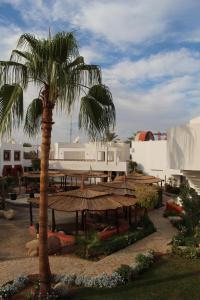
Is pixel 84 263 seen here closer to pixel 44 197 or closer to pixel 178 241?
pixel 178 241

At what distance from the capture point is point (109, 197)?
2020cm

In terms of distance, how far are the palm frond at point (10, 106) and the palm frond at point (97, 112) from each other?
6.46ft

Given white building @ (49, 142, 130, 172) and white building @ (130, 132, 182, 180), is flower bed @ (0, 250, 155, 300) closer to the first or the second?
white building @ (49, 142, 130, 172)

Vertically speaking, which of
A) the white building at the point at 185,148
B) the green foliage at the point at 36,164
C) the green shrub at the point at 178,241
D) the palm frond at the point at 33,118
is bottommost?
the green shrub at the point at 178,241

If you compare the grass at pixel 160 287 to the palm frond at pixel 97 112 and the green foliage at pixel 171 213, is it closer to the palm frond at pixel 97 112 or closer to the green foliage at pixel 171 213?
the palm frond at pixel 97 112

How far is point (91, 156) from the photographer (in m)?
62.7

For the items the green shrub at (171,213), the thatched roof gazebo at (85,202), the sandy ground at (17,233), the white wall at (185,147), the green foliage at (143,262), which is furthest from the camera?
the green shrub at (171,213)

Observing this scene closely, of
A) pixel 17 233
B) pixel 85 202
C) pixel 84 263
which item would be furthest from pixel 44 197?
pixel 17 233

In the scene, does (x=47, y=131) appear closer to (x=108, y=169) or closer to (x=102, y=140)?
(x=102, y=140)

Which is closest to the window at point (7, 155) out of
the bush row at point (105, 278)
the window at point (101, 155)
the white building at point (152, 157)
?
the window at point (101, 155)

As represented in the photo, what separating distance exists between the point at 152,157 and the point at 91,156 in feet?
44.7

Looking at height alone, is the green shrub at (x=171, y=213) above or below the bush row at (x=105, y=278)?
above

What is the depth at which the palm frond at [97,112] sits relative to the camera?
447 inches

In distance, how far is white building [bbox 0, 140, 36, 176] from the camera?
185 ft
